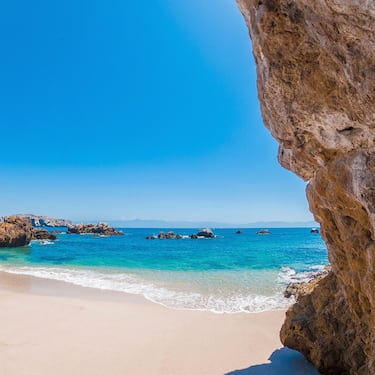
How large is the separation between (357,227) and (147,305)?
10554mm

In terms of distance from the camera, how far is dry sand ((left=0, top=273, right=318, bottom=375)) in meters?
6.70

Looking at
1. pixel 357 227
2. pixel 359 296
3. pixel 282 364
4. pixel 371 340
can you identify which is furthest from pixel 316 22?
pixel 282 364

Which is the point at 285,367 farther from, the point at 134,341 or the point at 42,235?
the point at 42,235

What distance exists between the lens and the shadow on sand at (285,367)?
20.1 feet

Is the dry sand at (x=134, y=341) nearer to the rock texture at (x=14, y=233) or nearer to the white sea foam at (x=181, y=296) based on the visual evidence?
the white sea foam at (x=181, y=296)

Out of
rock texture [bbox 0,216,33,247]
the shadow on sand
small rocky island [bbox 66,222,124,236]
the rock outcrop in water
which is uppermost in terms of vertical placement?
the rock outcrop in water

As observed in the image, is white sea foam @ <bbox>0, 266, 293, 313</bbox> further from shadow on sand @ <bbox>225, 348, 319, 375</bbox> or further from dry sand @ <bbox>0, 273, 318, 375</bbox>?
shadow on sand @ <bbox>225, 348, 319, 375</bbox>

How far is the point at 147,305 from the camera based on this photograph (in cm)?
1316

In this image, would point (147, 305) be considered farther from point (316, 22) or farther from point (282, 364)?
point (316, 22)

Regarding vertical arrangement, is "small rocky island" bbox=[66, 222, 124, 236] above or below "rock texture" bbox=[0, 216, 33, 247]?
below

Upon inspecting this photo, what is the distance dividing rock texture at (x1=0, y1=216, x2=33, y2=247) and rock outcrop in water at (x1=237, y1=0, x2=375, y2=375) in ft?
177

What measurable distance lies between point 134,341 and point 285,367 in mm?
4068

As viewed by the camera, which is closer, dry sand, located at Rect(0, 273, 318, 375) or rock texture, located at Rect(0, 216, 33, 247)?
dry sand, located at Rect(0, 273, 318, 375)

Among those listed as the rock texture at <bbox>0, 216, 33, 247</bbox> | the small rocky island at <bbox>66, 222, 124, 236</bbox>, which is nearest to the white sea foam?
the rock texture at <bbox>0, 216, 33, 247</bbox>
